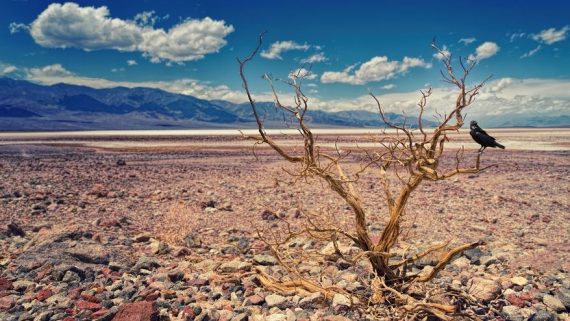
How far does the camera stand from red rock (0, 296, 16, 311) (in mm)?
4445

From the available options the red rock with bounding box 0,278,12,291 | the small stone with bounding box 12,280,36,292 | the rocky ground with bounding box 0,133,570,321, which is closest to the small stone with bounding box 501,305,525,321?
the rocky ground with bounding box 0,133,570,321

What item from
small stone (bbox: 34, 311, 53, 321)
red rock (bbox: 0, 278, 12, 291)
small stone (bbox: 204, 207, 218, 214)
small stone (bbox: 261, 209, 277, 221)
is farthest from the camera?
small stone (bbox: 204, 207, 218, 214)

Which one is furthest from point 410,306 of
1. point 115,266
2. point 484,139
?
point 115,266

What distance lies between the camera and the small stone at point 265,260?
19.5 ft

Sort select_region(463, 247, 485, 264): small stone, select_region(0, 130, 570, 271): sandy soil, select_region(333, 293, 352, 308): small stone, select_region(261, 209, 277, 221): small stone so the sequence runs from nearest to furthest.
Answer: select_region(333, 293, 352, 308): small stone < select_region(463, 247, 485, 264): small stone < select_region(0, 130, 570, 271): sandy soil < select_region(261, 209, 277, 221): small stone

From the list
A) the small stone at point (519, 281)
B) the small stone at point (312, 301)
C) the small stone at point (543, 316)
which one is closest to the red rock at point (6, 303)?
the small stone at point (312, 301)

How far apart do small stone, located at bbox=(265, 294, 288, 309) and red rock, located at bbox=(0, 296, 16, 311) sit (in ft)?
9.01

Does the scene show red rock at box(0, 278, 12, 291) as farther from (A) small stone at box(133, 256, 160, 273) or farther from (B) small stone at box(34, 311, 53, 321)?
(A) small stone at box(133, 256, 160, 273)

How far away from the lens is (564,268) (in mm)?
5590

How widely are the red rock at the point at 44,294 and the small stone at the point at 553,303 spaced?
5.58m

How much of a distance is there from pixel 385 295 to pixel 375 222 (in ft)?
13.5

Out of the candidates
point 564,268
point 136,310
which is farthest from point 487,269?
point 136,310

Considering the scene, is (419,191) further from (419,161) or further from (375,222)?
(419,161)

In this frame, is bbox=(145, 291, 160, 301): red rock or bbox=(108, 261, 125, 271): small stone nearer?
bbox=(145, 291, 160, 301): red rock
